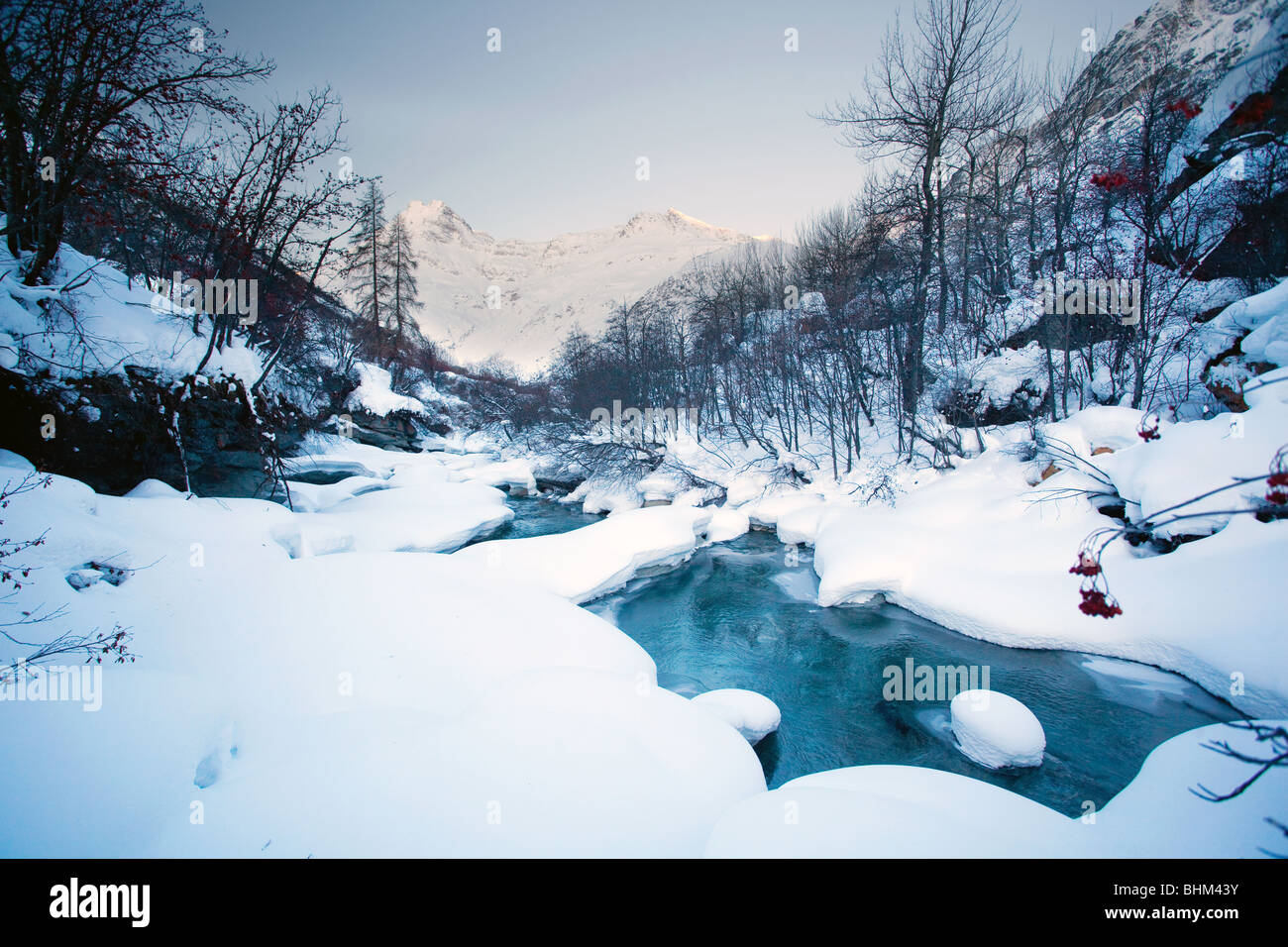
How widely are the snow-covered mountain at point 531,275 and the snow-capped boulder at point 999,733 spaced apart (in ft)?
152

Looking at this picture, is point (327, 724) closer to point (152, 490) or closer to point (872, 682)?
point (872, 682)

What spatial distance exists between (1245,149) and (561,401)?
72.1ft

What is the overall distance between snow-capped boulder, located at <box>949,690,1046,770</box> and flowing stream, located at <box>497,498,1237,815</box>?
0.14m

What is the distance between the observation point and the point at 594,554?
10867mm

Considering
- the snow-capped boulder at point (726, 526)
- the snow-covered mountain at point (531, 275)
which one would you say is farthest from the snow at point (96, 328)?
the snow-covered mountain at point (531, 275)

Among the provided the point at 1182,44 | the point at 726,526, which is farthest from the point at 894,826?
the point at 1182,44

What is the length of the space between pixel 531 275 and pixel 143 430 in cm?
9669

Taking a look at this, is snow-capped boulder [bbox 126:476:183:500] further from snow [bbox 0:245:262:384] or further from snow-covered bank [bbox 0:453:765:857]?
snow [bbox 0:245:262:384]

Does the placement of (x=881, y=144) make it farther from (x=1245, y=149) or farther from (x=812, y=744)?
(x=812, y=744)

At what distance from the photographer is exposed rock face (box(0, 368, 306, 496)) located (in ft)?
23.8

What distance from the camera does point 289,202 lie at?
10.8 metres

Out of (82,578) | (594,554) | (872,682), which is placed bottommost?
(872,682)

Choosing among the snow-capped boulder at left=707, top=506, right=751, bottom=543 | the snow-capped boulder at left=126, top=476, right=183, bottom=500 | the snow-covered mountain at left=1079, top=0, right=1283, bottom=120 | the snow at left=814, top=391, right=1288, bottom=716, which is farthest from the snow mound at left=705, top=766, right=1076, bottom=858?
the snow-covered mountain at left=1079, top=0, right=1283, bottom=120

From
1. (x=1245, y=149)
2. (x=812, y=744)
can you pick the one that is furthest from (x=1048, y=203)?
(x=812, y=744)
